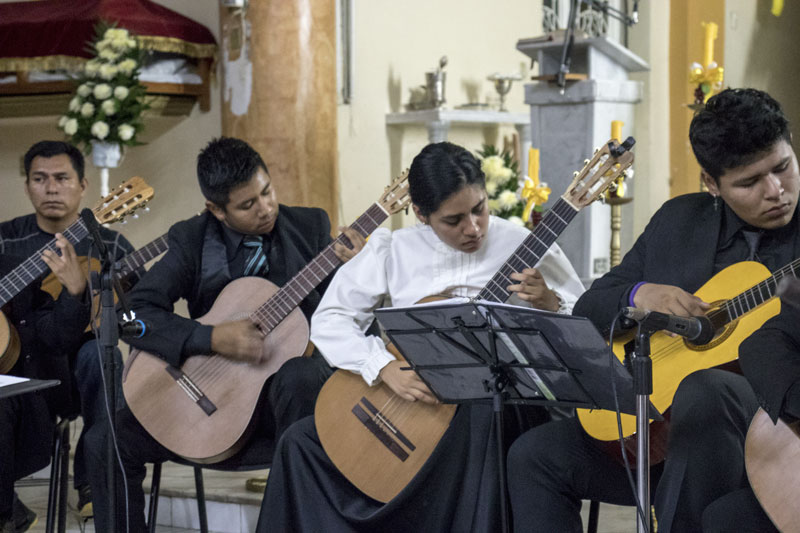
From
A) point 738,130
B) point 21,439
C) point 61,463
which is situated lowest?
point 61,463

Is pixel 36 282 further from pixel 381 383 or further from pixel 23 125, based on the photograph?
pixel 23 125

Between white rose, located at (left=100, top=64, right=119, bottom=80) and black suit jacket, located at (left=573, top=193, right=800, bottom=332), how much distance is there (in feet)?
11.8

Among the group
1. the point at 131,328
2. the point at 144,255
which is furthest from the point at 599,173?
the point at 144,255

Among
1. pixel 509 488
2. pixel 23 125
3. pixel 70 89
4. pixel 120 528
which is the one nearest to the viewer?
pixel 509 488

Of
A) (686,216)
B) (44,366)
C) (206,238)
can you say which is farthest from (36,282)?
(686,216)

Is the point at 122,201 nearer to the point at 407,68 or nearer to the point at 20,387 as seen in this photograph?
the point at 20,387

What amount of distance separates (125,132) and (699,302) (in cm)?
397

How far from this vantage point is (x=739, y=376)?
2.66m

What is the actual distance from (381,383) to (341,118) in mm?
4174

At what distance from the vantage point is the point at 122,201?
4.25 meters

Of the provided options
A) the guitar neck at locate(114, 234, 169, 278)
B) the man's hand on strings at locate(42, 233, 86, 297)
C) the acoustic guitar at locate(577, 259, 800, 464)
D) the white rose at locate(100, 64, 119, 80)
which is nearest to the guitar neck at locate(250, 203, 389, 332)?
the guitar neck at locate(114, 234, 169, 278)

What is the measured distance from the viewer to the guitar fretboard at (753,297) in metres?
2.62

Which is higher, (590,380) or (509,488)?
(590,380)

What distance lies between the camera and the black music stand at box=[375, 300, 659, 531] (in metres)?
2.50
